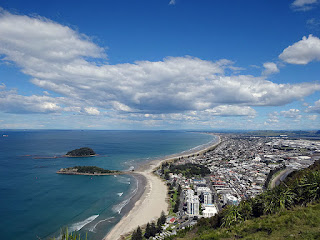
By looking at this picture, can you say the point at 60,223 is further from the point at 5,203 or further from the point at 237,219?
the point at 237,219

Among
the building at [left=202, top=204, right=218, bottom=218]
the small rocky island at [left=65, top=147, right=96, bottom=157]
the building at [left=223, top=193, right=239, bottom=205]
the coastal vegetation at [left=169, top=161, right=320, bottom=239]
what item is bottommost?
the building at [left=202, top=204, right=218, bottom=218]

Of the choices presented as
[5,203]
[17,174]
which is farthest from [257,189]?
[17,174]

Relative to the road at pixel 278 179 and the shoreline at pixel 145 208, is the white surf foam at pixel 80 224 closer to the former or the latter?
the shoreline at pixel 145 208

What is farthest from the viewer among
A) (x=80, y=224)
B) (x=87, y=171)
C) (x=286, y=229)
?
(x=87, y=171)

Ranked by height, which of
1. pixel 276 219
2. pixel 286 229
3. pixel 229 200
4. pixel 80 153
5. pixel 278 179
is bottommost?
pixel 278 179

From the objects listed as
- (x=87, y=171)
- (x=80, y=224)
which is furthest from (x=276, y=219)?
(x=87, y=171)

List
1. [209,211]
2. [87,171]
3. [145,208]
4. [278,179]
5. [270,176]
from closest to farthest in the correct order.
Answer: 1. [209,211]
2. [145,208]
3. [278,179]
4. [270,176]
5. [87,171]

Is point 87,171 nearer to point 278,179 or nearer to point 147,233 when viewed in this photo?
point 147,233

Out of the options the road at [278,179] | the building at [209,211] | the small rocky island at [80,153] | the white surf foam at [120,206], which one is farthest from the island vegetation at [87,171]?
the road at [278,179]

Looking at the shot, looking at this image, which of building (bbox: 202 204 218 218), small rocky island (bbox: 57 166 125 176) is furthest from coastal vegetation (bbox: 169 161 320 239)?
small rocky island (bbox: 57 166 125 176)

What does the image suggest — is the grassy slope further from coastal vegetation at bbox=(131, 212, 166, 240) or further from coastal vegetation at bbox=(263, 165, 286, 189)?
coastal vegetation at bbox=(263, 165, 286, 189)
